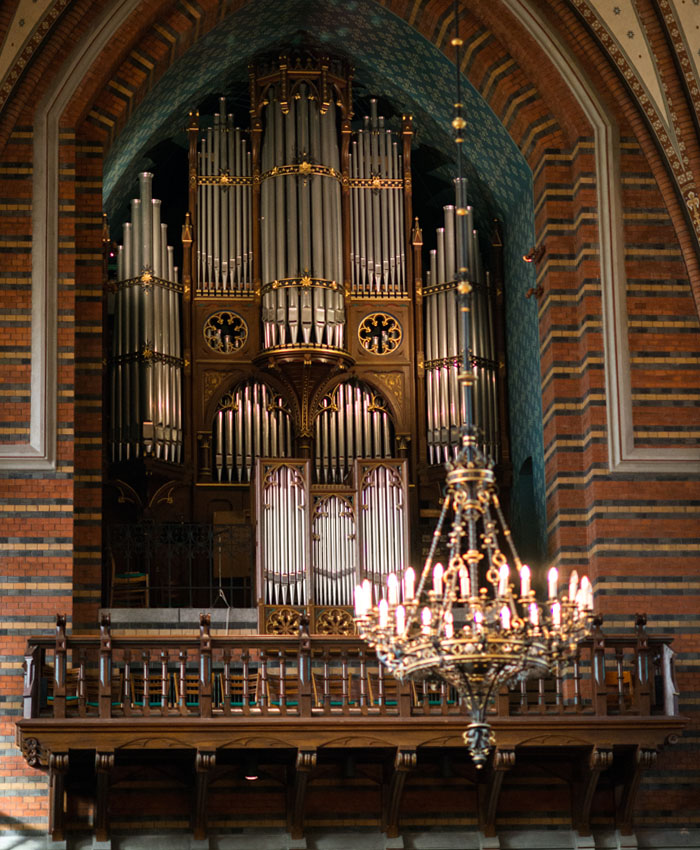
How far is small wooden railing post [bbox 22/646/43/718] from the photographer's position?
55.0 ft

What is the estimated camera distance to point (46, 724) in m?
16.7

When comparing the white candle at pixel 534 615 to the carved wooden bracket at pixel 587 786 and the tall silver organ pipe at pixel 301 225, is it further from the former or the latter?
the tall silver organ pipe at pixel 301 225

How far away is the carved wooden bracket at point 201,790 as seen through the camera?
671 inches

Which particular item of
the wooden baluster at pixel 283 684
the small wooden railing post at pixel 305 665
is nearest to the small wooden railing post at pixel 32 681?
the wooden baluster at pixel 283 684

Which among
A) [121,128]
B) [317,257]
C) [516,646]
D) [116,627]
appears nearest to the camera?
[516,646]

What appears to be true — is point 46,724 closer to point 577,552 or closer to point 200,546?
point 200,546

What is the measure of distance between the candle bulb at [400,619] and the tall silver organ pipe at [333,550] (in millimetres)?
5939

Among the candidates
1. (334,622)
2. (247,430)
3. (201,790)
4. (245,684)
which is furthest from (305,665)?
(247,430)

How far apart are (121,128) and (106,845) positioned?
7480 mm

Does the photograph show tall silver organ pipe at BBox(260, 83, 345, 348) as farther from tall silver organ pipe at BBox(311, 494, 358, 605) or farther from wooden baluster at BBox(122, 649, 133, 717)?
wooden baluster at BBox(122, 649, 133, 717)

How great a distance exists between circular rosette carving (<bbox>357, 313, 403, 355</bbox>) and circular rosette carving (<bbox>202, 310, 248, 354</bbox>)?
4.39ft

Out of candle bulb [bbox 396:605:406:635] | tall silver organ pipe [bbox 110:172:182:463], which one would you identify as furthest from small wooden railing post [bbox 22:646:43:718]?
candle bulb [bbox 396:605:406:635]

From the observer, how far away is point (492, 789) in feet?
58.4

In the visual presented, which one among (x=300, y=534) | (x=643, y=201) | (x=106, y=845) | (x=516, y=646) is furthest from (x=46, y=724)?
(x=643, y=201)
